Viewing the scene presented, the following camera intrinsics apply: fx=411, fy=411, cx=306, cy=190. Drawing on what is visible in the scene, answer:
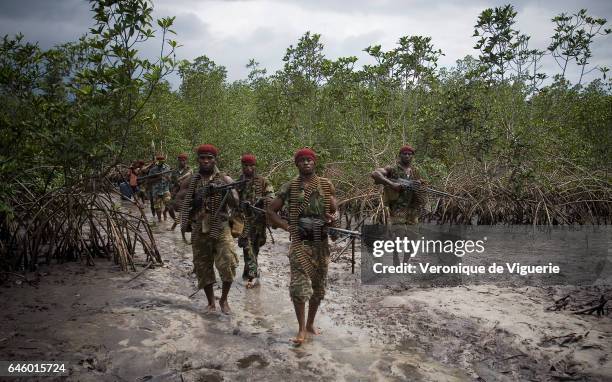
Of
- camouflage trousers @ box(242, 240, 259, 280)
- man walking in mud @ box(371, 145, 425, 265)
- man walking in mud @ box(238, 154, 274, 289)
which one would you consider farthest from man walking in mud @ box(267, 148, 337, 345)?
man walking in mud @ box(371, 145, 425, 265)

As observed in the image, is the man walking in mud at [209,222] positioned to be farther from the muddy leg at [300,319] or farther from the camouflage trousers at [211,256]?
the muddy leg at [300,319]

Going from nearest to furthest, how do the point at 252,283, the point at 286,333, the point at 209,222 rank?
the point at 286,333, the point at 209,222, the point at 252,283

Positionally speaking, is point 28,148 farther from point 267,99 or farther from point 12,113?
point 267,99

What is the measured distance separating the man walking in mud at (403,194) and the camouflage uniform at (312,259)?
8.73 feet

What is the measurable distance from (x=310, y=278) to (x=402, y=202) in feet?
10.3

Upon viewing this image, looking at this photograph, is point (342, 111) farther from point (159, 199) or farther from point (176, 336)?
point (176, 336)

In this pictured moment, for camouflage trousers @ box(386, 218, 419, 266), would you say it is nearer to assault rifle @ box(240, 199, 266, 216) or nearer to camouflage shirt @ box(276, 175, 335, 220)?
assault rifle @ box(240, 199, 266, 216)

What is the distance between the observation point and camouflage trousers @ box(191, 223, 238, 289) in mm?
4789

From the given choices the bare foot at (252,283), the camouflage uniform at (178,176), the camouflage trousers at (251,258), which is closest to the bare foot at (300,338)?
the bare foot at (252,283)

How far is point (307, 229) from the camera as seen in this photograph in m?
4.10

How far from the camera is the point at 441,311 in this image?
5012 millimetres

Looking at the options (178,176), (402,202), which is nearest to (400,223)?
(402,202)

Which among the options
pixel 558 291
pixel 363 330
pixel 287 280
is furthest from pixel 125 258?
pixel 558 291

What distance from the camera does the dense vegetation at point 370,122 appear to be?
569 cm
